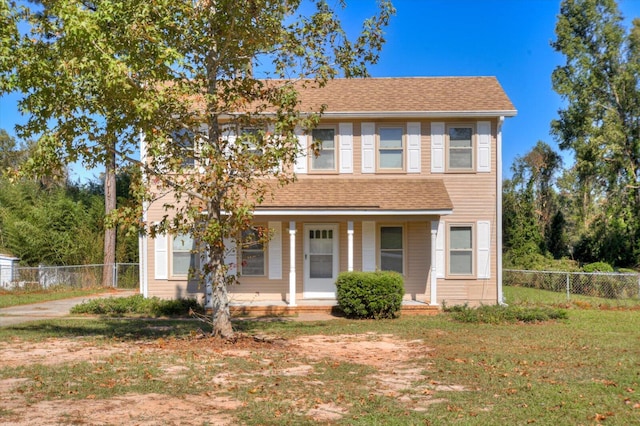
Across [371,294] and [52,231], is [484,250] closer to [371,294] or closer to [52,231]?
[371,294]

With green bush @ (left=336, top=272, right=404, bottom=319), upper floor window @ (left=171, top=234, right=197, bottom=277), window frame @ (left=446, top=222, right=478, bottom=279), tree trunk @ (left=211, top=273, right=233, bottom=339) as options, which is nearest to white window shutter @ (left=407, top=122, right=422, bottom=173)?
window frame @ (left=446, top=222, right=478, bottom=279)

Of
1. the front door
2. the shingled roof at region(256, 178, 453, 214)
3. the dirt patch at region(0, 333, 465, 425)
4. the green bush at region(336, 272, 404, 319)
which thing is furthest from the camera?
the front door

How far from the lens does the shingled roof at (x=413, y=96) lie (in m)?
17.7

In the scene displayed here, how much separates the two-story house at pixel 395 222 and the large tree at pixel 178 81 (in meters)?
5.99

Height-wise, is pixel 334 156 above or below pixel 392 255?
above

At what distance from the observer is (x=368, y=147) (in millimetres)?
18000

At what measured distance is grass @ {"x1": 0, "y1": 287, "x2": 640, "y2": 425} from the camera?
6.60m

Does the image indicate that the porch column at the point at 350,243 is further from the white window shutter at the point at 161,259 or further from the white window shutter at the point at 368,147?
the white window shutter at the point at 161,259

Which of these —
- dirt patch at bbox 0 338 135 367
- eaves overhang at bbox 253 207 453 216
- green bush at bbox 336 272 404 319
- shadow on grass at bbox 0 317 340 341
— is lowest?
shadow on grass at bbox 0 317 340 341

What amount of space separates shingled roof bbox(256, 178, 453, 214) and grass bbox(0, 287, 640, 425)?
3766 mm

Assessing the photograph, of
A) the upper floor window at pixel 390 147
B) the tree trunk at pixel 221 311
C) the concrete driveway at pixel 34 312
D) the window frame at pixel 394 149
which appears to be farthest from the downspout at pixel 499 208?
the concrete driveway at pixel 34 312

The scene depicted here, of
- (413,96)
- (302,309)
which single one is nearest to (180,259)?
(302,309)

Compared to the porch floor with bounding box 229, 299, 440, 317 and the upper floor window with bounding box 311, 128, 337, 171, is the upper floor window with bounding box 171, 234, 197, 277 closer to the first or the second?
the porch floor with bounding box 229, 299, 440, 317

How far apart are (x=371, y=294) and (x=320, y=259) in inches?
117
